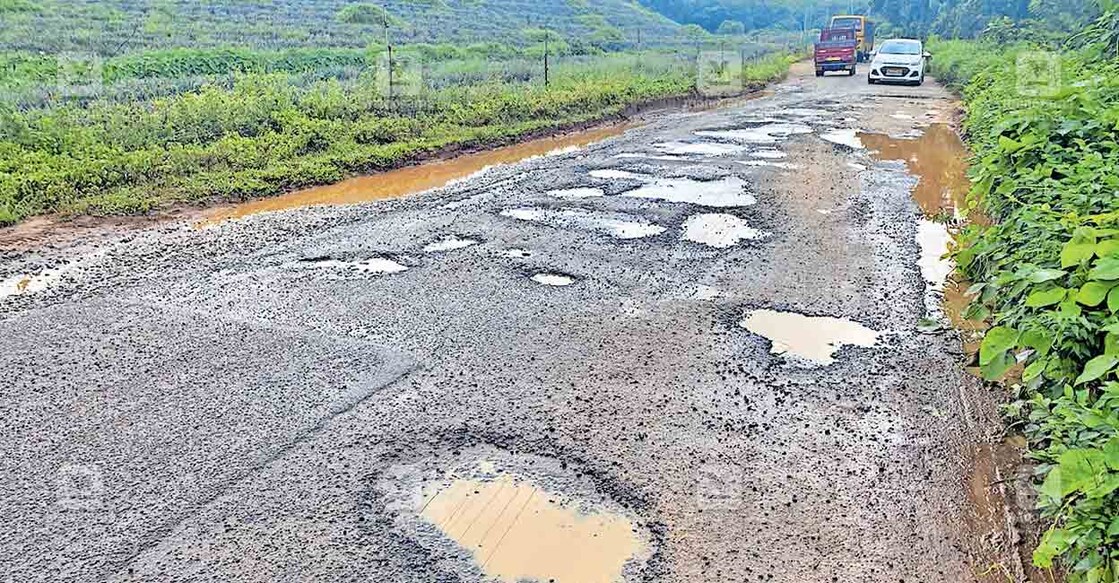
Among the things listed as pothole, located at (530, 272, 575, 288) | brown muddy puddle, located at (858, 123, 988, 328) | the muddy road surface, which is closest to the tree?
brown muddy puddle, located at (858, 123, 988, 328)

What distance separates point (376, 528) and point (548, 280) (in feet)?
9.92

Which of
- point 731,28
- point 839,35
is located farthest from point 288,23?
point 731,28

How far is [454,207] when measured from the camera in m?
8.06

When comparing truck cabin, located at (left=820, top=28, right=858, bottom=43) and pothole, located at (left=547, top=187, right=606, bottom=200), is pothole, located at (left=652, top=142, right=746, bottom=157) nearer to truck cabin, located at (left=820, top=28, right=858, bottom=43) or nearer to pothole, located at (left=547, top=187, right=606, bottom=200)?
pothole, located at (left=547, top=187, right=606, bottom=200)

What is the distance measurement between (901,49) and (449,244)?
20.2m

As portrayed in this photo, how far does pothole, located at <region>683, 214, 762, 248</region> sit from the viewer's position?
270 inches

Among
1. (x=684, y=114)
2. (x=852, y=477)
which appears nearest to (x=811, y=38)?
(x=684, y=114)

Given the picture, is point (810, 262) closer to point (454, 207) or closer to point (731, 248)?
point (731, 248)

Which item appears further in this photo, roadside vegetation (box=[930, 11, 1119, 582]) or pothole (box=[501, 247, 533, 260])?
pothole (box=[501, 247, 533, 260])

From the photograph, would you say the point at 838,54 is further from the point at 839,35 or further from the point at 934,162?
the point at 934,162

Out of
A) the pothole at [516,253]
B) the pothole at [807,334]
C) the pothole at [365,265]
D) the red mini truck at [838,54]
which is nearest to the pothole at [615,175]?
the pothole at [516,253]

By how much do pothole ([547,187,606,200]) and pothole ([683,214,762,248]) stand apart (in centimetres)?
135

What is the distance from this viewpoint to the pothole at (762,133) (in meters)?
12.6

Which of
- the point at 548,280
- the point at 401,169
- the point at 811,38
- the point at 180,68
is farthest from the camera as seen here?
the point at 811,38
